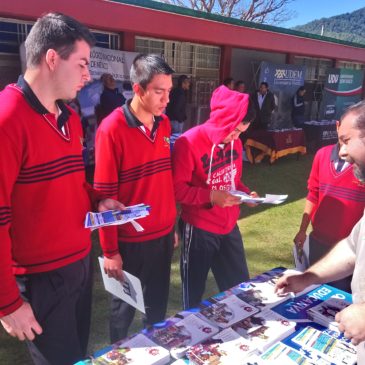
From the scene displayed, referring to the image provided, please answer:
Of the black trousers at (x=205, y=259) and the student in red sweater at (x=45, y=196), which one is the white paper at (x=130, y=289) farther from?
the black trousers at (x=205, y=259)

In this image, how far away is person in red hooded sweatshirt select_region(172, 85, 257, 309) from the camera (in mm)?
2242

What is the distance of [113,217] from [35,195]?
0.33 meters

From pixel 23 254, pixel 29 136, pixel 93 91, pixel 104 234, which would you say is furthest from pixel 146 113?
pixel 93 91

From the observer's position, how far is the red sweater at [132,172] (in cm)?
198

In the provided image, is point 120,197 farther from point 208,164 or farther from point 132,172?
point 208,164

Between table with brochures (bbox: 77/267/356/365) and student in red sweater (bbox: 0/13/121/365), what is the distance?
0.31 meters

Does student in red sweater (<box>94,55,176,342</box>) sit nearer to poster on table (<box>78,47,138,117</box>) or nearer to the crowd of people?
the crowd of people

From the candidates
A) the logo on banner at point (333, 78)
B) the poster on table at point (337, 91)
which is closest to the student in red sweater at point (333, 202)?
the poster on table at point (337, 91)

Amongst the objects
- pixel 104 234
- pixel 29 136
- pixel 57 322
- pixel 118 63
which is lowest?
pixel 57 322

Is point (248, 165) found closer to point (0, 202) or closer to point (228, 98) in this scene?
point (228, 98)

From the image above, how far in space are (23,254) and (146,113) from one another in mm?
993

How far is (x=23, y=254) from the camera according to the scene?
1494 millimetres

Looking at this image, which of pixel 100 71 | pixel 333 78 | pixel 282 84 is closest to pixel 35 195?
pixel 100 71

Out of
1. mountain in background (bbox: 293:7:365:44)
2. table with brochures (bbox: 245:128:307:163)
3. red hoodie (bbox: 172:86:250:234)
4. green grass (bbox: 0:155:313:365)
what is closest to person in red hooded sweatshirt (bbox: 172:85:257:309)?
red hoodie (bbox: 172:86:250:234)
